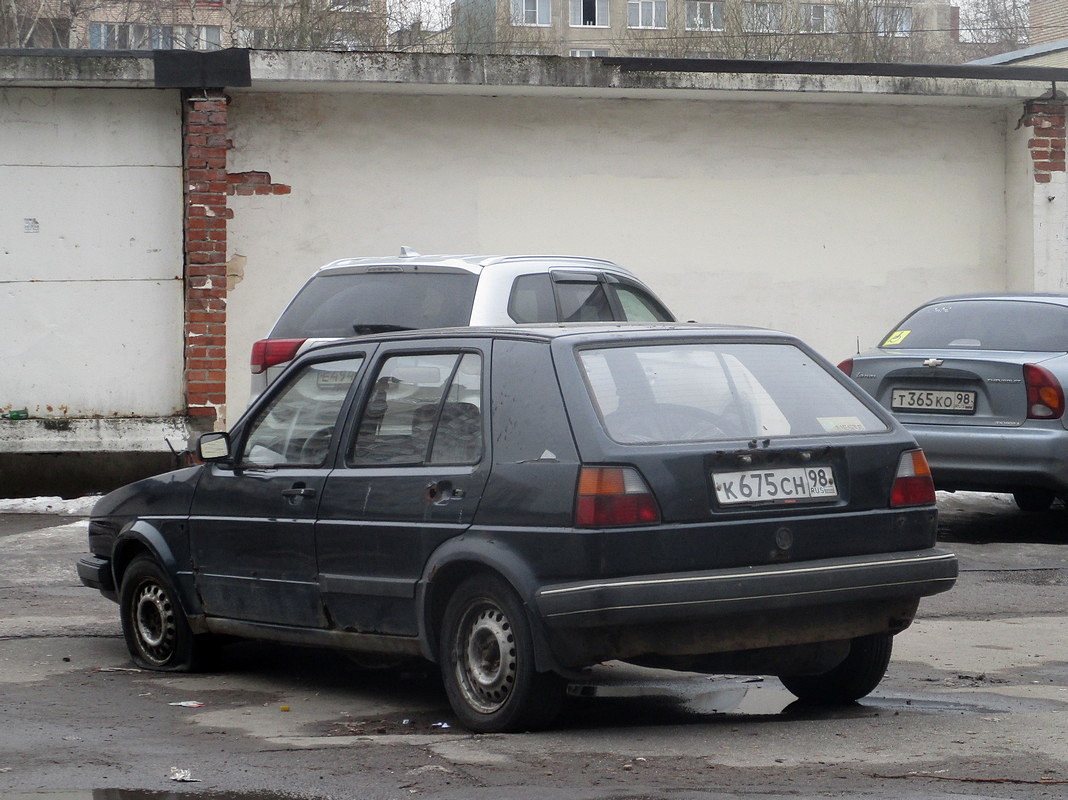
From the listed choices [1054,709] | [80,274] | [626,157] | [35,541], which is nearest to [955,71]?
[626,157]

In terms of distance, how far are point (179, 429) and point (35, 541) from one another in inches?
107

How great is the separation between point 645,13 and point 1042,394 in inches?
2738

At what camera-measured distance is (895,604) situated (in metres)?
5.41

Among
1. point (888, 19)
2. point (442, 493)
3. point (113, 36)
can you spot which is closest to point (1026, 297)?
point (442, 493)

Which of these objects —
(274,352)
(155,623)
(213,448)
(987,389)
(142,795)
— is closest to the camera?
(142,795)

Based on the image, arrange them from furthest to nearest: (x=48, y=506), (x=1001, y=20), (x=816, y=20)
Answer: (x=1001, y=20) → (x=816, y=20) → (x=48, y=506)

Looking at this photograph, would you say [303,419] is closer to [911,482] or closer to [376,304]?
[911,482]

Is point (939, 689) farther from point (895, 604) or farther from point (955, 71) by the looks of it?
point (955, 71)

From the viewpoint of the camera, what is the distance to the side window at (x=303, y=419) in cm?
607

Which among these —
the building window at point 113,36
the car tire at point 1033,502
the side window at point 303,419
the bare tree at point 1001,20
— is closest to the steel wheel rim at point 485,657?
the side window at point 303,419

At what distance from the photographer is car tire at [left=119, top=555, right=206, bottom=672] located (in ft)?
21.9

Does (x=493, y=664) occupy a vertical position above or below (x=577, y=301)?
below

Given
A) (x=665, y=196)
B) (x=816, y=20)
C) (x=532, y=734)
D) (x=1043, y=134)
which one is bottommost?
(x=532, y=734)

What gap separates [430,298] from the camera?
348 inches
